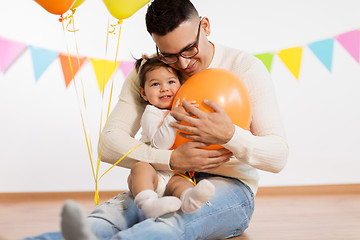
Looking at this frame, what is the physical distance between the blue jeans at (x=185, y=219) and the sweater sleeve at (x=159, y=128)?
229 millimetres

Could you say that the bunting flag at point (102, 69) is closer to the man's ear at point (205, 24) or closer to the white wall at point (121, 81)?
the white wall at point (121, 81)

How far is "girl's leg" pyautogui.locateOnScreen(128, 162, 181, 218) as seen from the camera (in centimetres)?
135

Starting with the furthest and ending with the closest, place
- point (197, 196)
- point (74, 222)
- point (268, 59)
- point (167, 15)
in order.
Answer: point (268, 59)
point (167, 15)
point (197, 196)
point (74, 222)

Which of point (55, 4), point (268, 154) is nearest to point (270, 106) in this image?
point (268, 154)

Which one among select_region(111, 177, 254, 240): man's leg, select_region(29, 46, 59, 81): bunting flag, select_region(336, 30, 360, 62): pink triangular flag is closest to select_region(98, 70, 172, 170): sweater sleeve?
select_region(111, 177, 254, 240): man's leg

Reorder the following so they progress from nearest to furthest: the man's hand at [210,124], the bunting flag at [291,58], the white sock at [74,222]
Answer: the white sock at [74,222] < the man's hand at [210,124] < the bunting flag at [291,58]

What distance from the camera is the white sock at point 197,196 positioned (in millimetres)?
1297

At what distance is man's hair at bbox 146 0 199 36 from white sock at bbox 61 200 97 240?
835 mm

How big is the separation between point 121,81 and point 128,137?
163cm

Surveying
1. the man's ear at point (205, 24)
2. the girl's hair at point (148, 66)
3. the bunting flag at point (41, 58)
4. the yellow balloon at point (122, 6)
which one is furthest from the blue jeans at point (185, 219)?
the bunting flag at point (41, 58)

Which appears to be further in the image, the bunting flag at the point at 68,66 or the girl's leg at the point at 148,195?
the bunting flag at the point at 68,66

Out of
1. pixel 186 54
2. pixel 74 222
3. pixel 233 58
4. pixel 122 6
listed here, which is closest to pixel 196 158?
pixel 186 54

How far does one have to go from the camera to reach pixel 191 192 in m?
1.36

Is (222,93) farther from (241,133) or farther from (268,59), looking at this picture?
(268,59)
